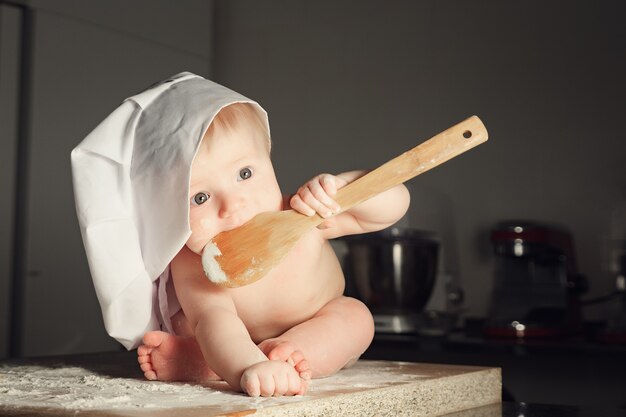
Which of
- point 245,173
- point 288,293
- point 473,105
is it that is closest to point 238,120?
point 245,173

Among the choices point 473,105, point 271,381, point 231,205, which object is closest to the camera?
point 271,381

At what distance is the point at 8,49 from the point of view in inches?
77.4

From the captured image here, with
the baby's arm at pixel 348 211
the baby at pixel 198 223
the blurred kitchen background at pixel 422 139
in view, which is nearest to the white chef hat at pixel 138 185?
the baby at pixel 198 223

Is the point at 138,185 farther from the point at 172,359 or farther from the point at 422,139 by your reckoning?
the point at 422,139

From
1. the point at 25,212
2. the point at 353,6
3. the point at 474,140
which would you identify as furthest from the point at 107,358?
the point at 353,6

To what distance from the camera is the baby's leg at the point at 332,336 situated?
698 millimetres

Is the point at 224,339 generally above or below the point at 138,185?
below

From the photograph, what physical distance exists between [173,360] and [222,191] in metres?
0.16

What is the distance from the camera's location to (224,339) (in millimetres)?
652

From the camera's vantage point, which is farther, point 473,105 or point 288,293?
point 473,105

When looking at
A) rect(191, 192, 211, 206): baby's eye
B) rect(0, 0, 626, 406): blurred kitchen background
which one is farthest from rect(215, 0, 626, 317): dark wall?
rect(191, 192, 211, 206): baby's eye

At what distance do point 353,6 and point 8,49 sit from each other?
0.93 metres

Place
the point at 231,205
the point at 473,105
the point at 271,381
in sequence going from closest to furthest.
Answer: the point at 271,381
the point at 231,205
the point at 473,105

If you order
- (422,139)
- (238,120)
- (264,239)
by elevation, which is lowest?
(264,239)
